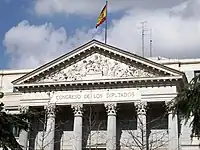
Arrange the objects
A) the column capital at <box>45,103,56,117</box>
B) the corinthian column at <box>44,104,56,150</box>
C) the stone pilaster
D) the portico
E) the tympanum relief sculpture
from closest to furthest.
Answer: the stone pilaster, the portico, the corinthian column at <box>44,104,56,150</box>, the tympanum relief sculpture, the column capital at <box>45,103,56,117</box>

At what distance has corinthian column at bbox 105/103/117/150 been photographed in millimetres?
49094

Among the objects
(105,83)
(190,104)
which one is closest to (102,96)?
(105,83)

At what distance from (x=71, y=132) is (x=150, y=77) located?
12362 mm

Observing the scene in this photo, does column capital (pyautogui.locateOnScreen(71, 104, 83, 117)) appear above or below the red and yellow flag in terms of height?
below

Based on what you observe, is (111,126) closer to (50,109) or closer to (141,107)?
(141,107)

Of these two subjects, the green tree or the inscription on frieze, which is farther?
the inscription on frieze

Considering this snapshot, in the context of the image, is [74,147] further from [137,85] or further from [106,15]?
[106,15]

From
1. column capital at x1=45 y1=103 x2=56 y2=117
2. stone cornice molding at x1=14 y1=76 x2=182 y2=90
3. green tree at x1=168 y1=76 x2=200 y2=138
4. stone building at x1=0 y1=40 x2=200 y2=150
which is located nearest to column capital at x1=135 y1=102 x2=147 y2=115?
stone building at x1=0 y1=40 x2=200 y2=150

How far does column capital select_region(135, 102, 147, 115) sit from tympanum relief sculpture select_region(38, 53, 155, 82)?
3151 mm

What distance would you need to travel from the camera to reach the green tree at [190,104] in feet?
67.1

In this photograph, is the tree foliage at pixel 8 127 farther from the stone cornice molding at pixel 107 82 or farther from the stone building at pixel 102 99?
the stone cornice molding at pixel 107 82

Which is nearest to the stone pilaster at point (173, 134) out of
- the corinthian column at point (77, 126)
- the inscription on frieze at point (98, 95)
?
the inscription on frieze at point (98, 95)

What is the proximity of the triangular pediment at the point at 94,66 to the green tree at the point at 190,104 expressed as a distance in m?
28.6

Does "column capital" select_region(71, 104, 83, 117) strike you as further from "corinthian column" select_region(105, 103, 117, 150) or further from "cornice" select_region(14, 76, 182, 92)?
"corinthian column" select_region(105, 103, 117, 150)
